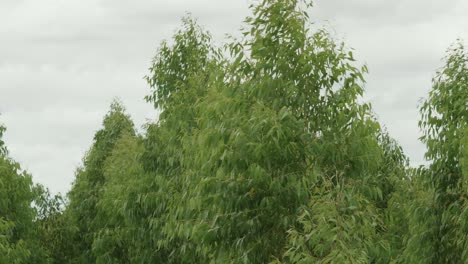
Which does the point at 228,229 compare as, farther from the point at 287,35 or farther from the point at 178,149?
the point at 178,149

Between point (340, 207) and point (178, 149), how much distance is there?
39.2ft

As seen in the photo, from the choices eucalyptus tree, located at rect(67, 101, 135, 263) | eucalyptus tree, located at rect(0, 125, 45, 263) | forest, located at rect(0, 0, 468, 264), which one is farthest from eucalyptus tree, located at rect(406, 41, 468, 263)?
eucalyptus tree, located at rect(67, 101, 135, 263)

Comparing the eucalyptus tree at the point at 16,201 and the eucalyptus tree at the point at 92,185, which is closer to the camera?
the eucalyptus tree at the point at 16,201

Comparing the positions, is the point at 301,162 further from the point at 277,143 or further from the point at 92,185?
the point at 92,185

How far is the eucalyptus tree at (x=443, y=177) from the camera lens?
2120 centimetres

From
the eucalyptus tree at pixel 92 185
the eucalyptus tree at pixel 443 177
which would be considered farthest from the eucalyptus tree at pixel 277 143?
the eucalyptus tree at pixel 92 185

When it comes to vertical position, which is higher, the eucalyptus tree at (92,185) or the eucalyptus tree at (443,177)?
the eucalyptus tree at (92,185)

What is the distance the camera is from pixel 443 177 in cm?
2175

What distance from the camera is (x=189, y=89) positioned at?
27.5 metres

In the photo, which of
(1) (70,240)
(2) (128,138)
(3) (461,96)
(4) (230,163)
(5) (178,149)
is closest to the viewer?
(4) (230,163)

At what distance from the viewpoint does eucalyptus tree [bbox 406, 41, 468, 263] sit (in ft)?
69.6

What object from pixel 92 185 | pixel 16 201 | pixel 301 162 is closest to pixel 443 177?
pixel 301 162

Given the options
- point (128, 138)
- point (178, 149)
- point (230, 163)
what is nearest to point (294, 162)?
point (230, 163)

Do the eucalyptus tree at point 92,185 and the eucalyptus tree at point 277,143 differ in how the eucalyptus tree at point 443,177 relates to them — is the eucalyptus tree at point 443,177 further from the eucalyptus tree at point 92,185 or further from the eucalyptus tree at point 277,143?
the eucalyptus tree at point 92,185
